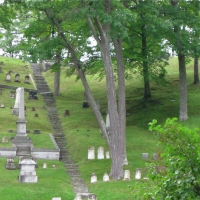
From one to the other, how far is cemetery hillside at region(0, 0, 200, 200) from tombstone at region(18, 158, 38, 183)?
0.15ft

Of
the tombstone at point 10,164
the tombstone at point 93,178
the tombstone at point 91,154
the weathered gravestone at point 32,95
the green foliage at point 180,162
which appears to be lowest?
the green foliage at point 180,162

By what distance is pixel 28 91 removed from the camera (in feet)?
167

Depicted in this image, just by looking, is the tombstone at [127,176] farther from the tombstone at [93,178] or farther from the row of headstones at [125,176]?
the tombstone at [93,178]

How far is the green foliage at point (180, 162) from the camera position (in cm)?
1097

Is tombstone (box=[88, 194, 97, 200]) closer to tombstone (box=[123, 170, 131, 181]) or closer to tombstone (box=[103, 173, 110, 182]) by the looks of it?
tombstone (box=[103, 173, 110, 182])

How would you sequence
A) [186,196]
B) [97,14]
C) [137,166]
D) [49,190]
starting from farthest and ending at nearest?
[137,166] < [97,14] < [49,190] < [186,196]

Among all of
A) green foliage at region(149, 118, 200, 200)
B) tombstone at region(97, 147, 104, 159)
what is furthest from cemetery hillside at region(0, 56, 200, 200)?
green foliage at region(149, 118, 200, 200)

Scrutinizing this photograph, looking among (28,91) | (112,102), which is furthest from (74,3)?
(28,91)

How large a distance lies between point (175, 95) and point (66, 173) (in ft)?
63.4

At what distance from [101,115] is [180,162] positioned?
2520cm

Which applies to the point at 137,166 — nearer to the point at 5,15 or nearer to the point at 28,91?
the point at 5,15

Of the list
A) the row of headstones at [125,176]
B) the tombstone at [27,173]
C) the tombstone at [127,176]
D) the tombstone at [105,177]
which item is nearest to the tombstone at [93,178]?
the row of headstones at [125,176]

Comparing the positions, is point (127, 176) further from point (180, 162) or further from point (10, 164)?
point (180, 162)

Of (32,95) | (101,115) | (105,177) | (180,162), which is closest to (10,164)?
(105,177)
